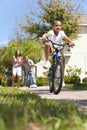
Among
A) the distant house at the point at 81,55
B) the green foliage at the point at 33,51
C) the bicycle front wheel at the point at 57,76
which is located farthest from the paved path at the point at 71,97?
the distant house at the point at 81,55

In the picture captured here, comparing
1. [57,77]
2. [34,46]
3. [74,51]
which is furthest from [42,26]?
[57,77]

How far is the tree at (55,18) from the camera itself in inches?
1810

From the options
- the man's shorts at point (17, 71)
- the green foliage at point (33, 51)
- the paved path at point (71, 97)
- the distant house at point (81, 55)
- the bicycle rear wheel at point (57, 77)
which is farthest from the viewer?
the distant house at point (81, 55)

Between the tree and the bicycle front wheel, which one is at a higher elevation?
Answer: the tree

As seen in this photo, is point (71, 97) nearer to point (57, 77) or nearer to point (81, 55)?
point (57, 77)

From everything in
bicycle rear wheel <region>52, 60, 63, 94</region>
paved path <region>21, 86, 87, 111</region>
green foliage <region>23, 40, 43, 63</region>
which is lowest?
paved path <region>21, 86, 87, 111</region>

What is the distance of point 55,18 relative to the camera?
45938 mm

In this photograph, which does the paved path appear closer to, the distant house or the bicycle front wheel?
the bicycle front wheel

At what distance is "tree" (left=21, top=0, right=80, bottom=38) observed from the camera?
4597 centimetres

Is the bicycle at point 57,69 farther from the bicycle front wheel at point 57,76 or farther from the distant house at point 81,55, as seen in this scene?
the distant house at point 81,55

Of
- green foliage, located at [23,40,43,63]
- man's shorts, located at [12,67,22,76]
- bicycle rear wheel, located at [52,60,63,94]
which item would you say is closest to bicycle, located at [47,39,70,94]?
bicycle rear wheel, located at [52,60,63,94]

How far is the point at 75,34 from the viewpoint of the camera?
4728cm

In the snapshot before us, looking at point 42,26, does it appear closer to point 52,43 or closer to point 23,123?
point 52,43

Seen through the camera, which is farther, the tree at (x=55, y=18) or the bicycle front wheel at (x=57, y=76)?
the tree at (x=55, y=18)
